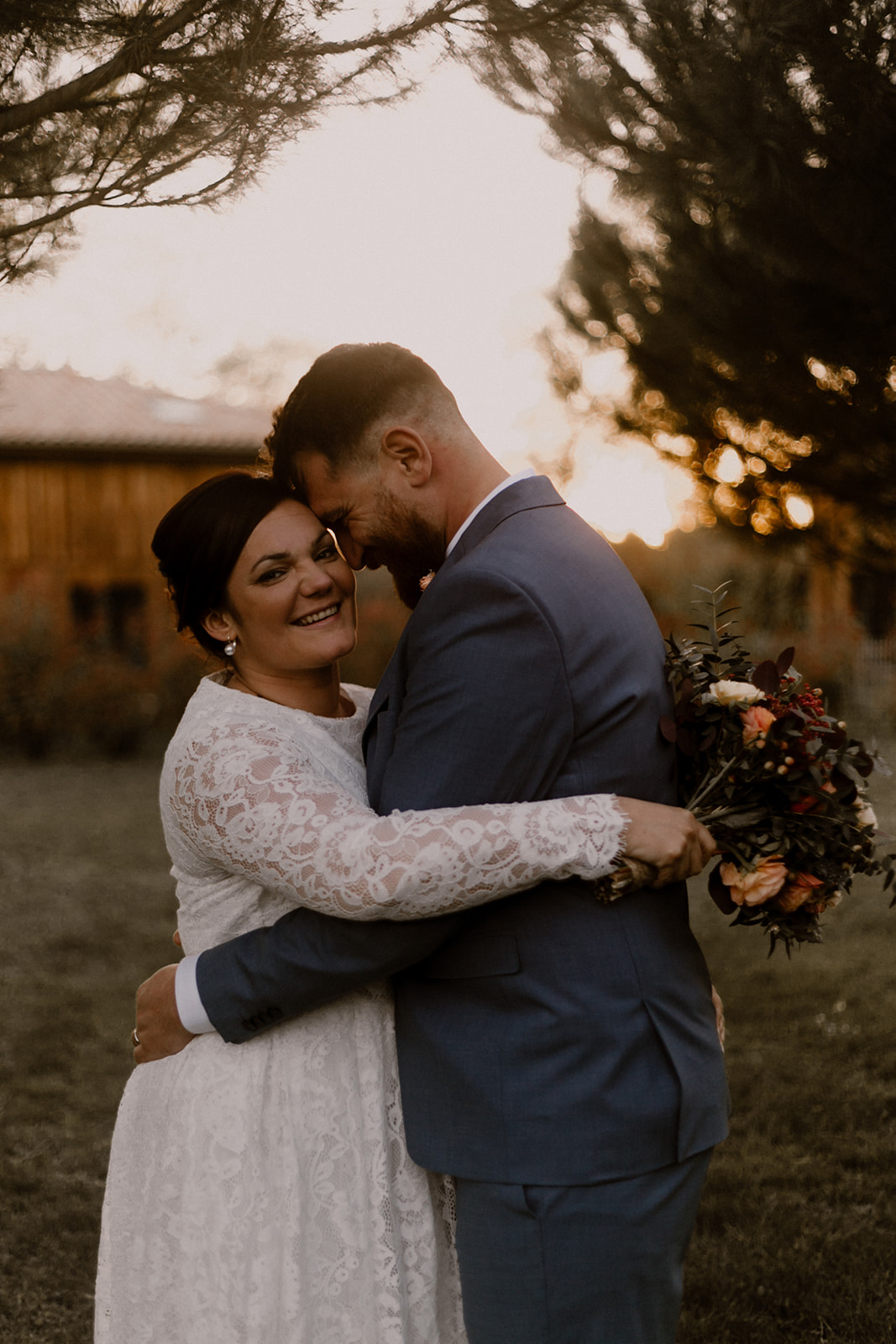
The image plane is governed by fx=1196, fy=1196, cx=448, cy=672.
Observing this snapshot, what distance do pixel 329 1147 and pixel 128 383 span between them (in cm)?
2553

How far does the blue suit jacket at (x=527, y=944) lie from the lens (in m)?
1.99

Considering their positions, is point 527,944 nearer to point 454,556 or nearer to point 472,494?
point 454,556

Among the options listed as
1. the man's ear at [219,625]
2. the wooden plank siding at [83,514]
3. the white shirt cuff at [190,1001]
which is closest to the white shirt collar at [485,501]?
the man's ear at [219,625]

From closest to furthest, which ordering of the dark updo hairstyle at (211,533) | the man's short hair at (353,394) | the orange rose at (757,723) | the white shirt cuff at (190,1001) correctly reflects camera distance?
1. the orange rose at (757,723)
2. the white shirt cuff at (190,1001)
3. the man's short hair at (353,394)
4. the dark updo hairstyle at (211,533)

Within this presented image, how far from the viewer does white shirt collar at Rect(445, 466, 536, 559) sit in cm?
226

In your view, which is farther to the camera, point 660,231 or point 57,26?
point 660,231

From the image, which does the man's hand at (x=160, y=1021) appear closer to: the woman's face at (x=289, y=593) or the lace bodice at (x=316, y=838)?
the lace bodice at (x=316, y=838)

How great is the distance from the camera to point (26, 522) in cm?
2075

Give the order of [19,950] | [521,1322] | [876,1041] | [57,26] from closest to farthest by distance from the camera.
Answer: [521,1322]
[57,26]
[876,1041]
[19,950]

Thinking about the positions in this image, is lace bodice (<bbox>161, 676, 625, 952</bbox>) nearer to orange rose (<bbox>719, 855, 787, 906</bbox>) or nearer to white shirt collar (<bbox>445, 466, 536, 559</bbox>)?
orange rose (<bbox>719, 855, 787, 906</bbox>)

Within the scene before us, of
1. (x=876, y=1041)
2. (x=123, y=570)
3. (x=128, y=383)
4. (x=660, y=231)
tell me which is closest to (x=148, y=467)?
(x=123, y=570)

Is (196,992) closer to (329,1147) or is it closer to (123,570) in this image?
(329,1147)

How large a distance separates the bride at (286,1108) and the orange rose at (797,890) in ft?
1.18

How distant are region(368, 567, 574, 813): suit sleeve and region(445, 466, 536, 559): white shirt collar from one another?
249 mm
